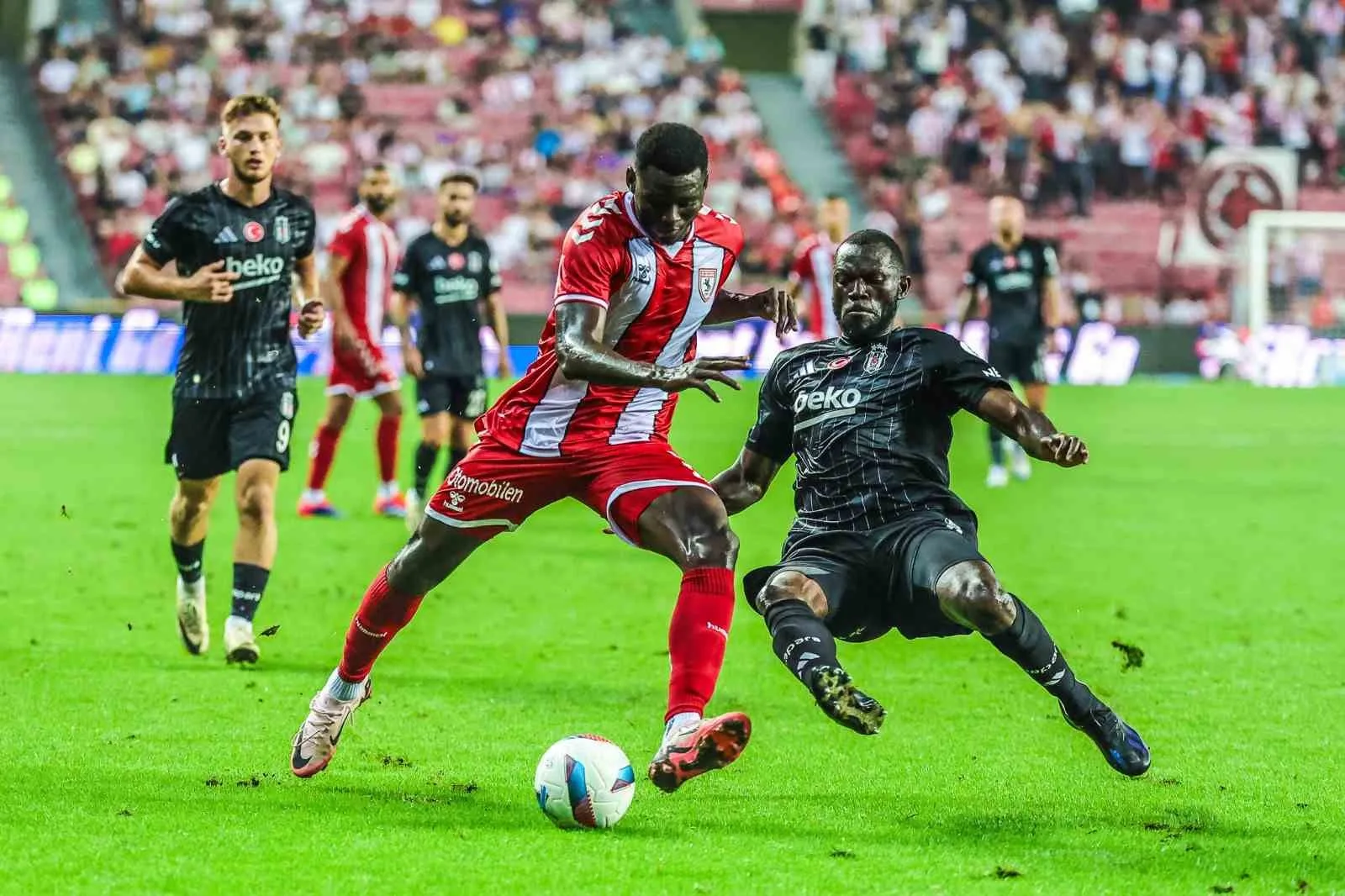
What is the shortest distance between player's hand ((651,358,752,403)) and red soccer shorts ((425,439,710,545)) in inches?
22.2

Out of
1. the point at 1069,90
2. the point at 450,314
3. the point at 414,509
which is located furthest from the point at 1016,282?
the point at 1069,90

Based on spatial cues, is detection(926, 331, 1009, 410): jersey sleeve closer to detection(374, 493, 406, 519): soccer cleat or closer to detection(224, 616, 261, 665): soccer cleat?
detection(224, 616, 261, 665): soccer cleat

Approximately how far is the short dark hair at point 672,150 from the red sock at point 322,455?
26.7ft

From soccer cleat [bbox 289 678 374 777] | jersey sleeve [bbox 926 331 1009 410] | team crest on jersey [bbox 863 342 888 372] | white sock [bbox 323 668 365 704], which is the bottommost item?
soccer cleat [bbox 289 678 374 777]

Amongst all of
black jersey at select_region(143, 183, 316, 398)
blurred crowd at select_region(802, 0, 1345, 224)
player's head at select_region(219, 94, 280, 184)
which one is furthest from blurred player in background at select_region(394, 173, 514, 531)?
blurred crowd at select_region(802, 0, 1345, 224)

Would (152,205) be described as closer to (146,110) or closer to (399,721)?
(146,110)

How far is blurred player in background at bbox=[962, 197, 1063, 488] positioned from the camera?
54.1ft

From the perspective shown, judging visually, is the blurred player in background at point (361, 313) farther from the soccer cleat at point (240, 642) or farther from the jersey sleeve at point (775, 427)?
the jersey sleeve at point (775, 427)

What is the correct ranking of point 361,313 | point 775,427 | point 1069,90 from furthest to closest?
1. point 1069,90
2. point 361,313
3. point 775,427

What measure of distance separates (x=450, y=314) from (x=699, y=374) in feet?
27.7

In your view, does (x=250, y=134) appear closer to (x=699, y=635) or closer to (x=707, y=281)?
(x=707, y=281)

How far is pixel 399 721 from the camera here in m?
7.08

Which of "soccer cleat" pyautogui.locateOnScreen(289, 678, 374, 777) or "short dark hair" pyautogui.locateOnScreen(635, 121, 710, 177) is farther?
"soccer cleat" pyautogui.locateOnScreen(289, 678, 374, 777)

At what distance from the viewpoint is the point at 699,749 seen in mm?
5285
